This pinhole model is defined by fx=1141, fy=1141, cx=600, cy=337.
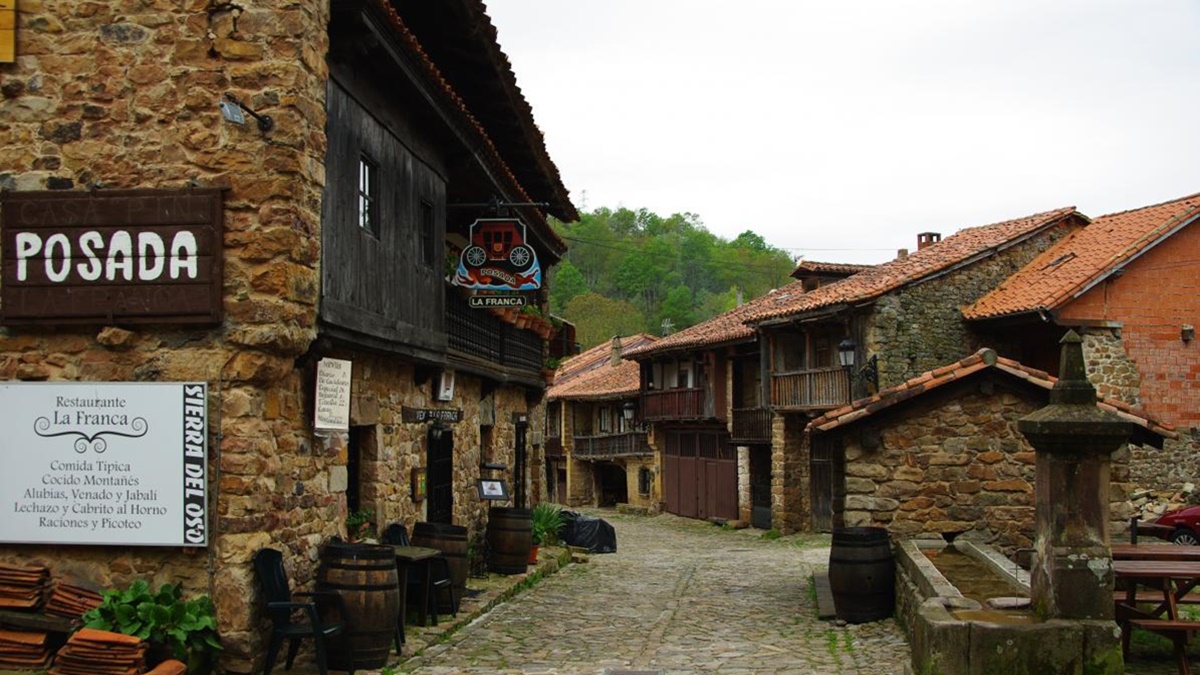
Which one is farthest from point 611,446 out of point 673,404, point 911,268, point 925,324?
point 925,324

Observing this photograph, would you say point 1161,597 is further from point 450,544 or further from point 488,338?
point 488,338

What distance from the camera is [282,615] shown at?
26.0ft

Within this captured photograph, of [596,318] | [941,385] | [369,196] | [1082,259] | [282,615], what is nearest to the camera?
[282,615]

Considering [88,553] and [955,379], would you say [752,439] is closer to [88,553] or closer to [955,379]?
[955,379]

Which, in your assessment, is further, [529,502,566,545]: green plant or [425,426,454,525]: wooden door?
[529,502,566,545]: green plant

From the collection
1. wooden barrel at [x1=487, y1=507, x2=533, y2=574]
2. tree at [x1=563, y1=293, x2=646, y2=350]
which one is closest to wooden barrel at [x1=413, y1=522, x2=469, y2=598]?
wooden barrel at [x1=487, y1=507, x2=533, y2=574]

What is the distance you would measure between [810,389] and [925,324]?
3.76 m

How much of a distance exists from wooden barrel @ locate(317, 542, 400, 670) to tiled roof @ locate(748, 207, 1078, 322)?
17.4m

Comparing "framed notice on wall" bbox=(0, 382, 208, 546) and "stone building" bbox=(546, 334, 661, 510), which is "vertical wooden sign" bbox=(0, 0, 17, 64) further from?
"stone building" bbox=(546, 334, 661, 510)

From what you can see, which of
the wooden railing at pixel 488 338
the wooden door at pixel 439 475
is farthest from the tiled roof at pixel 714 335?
the wooden door at pixel 439 475

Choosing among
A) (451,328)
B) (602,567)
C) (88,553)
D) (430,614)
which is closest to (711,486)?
(602,567)

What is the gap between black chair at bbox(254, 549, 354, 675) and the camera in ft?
25.7

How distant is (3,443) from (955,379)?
9.00 meters

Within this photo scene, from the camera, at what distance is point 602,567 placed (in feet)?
60.2
